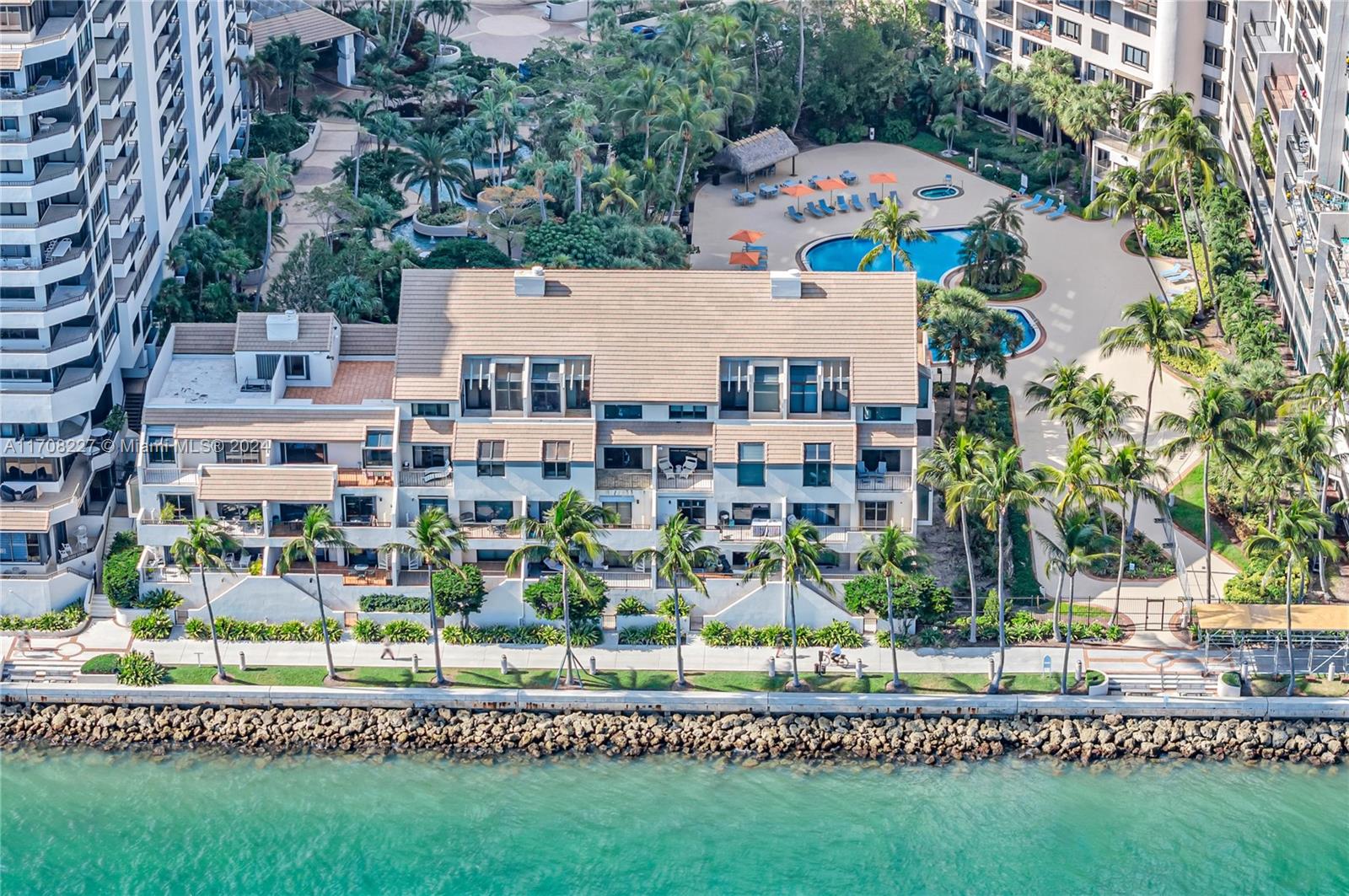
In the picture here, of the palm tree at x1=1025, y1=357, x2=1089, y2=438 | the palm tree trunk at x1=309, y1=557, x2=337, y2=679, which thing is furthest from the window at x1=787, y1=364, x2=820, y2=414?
the palm tree trunk at x1=309, y1=557, x2=337, y2=679

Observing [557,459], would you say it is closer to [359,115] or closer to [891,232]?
[891,232]

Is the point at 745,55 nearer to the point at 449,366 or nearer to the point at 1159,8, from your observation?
the point at 1159,8

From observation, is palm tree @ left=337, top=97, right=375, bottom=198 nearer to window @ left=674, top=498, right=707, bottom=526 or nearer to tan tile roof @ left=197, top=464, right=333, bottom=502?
tan tile roof @ left=197, top=464, right=333, bottom=502

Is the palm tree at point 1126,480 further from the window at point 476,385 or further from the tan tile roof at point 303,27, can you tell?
the tan tile roof at point 303,27

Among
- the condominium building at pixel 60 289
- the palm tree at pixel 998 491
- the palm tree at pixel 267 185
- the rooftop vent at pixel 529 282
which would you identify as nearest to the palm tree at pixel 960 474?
the palm tree at pixel 998 491

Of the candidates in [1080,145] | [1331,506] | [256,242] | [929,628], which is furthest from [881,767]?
[1080,145]

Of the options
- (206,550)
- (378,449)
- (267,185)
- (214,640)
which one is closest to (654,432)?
(378,449)
